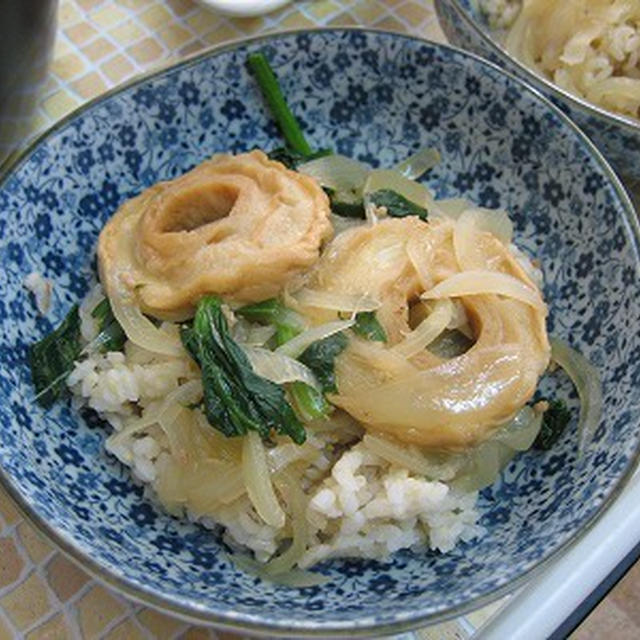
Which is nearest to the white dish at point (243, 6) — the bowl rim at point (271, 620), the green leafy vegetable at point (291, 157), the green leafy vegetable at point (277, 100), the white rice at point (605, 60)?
the green leafy vegetable at point (277, 100)

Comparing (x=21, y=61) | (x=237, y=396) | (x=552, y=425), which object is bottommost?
(x=552, y=425)

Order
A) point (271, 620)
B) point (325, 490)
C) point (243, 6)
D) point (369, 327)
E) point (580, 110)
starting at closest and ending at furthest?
point (271, 620)
point (325, 490)
point (369, 327)
point (580, 110)
point (243, 6)

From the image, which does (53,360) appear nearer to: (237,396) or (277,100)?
(237,396)

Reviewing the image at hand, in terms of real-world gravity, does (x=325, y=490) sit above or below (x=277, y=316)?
below

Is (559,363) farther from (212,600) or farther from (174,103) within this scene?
(174,103)

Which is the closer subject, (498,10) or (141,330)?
(141,330)

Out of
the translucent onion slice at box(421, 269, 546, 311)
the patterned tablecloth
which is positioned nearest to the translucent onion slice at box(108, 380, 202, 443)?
the translucent onion slice at box(421, 269, 546, 311)

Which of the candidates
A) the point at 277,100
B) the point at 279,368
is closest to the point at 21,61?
the point at 277,100

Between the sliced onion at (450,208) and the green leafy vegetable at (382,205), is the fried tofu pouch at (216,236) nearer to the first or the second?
the green leafy vegetable at (382,205)

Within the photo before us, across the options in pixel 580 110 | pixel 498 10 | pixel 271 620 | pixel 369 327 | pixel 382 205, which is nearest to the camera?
pixel 271 620
